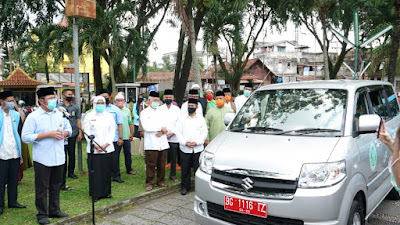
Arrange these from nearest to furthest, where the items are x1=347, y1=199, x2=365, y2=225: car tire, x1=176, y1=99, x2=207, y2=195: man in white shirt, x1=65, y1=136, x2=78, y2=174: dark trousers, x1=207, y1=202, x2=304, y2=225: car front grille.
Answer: x1=207, y1=202, x2=304, y2=225: car front grille → x1=347, y1=199, x2=365, y2=225: car tire → x1=176, y1=99, x2=207, y2=195: man in white shirt → x1=65, y1=136, x2=78, y2=174: dark trousers

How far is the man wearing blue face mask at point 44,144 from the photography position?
4.78 meters

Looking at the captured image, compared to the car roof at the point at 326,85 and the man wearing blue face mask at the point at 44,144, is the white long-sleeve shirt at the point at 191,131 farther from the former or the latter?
the man wearing blue face mask at the point at 44,144

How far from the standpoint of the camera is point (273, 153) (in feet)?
12.1

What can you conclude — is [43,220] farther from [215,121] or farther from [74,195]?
[215,121]

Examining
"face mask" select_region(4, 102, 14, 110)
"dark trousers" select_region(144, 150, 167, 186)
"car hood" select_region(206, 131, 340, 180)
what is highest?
"face mask" select_region(4, 102, 14, 110)

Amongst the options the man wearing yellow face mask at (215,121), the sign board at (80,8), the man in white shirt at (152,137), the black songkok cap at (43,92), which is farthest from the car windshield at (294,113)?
the sign board at (80,8)

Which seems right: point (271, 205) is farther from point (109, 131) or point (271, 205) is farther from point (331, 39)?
point (331, 39)

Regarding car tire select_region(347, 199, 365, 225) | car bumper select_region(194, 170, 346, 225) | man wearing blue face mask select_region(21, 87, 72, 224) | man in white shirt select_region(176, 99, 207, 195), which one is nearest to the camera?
car bumper select_region(194, 170, 346, 225)

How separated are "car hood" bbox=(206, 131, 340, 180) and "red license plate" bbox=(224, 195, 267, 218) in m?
0.32

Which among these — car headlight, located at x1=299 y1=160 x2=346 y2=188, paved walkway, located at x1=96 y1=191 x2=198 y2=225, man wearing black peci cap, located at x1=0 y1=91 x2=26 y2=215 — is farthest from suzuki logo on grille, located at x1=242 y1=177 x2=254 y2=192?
man wearing black peci cap, located at x1=0 y1=91 x2=26 y2=215

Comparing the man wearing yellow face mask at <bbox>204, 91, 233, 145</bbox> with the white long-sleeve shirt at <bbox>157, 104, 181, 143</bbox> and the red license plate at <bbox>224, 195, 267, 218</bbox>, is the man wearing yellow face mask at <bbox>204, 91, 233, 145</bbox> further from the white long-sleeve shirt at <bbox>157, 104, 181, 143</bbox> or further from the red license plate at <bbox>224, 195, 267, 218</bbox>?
the red license plate at <bbox>224, 195, 267, 218</bbox>

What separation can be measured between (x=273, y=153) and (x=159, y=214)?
8.17 feet

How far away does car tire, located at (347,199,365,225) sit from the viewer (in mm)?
3653

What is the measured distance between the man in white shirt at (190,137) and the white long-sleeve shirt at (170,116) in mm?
362
